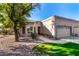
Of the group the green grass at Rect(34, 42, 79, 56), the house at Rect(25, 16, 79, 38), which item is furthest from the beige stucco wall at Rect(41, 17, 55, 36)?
the green grass at Rect(34, 42, 79, 56)

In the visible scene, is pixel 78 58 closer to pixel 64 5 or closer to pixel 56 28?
pixel 56 28

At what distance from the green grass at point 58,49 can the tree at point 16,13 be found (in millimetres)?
380

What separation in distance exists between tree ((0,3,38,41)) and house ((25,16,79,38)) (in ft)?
0.44

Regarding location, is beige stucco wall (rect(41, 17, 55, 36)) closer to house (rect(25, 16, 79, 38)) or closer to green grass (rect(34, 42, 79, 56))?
house (rect(25, 16, 79, 38))

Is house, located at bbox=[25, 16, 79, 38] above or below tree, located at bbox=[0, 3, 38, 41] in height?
below

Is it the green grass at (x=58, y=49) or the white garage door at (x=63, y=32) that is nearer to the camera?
the green grass at (x=58, y=49)

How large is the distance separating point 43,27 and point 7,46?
563 mm

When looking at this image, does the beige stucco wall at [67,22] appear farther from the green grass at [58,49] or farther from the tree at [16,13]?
the tree at [16,13]

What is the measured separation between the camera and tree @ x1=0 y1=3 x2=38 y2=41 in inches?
144

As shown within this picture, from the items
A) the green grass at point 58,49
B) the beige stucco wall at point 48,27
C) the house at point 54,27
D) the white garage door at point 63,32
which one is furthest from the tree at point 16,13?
the white garage door at point 63,32

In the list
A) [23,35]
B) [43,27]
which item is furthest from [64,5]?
[23,35]

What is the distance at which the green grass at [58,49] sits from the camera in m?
3.60

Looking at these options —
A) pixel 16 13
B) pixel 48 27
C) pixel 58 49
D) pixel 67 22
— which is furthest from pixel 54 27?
pixel 16 13

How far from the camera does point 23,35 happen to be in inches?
146
